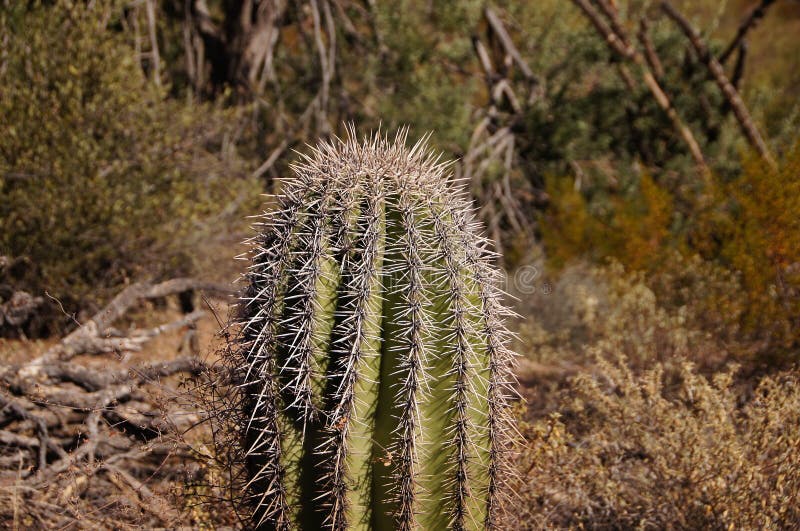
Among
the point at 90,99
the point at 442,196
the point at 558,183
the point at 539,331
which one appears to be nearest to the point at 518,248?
the point at 558,183

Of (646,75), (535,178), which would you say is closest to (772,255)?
(646,75)

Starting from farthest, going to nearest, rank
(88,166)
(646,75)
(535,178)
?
(535,178)
(646,75)
(88,166)

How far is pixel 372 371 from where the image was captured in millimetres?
2633

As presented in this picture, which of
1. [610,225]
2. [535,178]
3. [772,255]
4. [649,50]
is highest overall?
[649,50]

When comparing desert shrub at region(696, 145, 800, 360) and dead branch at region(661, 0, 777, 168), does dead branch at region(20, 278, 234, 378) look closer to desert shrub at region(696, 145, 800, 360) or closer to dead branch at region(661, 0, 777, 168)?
desert shrub at region(696, 145, 800, 360)

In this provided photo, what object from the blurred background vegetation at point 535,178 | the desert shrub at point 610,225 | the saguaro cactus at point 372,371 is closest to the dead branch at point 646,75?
the blurred background vegetation at point 535,178

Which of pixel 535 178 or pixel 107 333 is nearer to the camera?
pixel 107 333

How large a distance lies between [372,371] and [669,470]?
1.61m

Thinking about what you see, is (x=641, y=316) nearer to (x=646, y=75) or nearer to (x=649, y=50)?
(x=646, y=75)

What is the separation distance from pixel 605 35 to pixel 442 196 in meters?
5.59

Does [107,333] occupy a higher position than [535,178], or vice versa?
[535,178]

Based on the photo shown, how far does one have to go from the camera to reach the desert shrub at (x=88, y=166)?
5.35 m

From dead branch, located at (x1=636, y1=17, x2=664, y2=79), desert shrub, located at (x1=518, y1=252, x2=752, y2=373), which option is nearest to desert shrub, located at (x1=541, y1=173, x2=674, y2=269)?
desert shrub, located at (x1=518, y1=252, x2=752, y2=373)

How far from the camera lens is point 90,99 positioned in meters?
5.92
